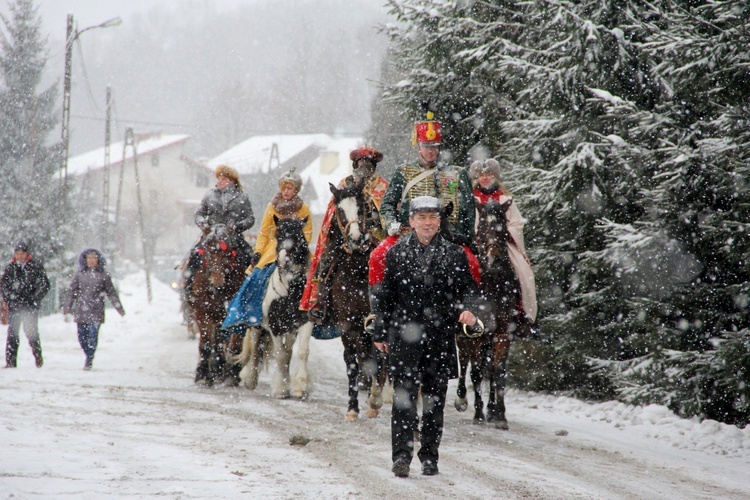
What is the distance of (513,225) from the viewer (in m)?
8.45

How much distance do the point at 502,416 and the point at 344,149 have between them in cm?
6809

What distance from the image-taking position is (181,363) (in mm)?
14555

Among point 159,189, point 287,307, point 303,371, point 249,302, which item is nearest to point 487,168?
point 287,307

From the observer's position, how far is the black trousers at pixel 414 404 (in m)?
5.93

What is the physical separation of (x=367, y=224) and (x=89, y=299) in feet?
23.9

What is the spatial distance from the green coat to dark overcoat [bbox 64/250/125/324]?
25.0 ft

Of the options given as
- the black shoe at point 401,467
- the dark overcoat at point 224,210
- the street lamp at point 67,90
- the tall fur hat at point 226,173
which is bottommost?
the black shoe at point 401,467

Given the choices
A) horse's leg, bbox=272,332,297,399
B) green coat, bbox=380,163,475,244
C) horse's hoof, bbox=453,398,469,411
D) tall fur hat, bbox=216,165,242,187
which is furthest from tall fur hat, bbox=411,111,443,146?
tall fur hat, bbox=216,165,242,187

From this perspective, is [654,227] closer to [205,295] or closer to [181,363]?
[205,295]

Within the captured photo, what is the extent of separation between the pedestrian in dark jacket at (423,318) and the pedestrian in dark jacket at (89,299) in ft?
27.8

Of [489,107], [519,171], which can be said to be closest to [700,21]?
[519,171]

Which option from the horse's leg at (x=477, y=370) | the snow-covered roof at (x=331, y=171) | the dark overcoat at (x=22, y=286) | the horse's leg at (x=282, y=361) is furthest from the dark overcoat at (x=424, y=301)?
the snow-covered roof at (x=331, y=171)

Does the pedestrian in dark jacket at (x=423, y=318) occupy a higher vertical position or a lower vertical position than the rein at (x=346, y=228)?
lower

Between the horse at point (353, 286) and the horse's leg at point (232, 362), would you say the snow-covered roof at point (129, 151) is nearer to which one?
the horse's leg at point (232, 362)
